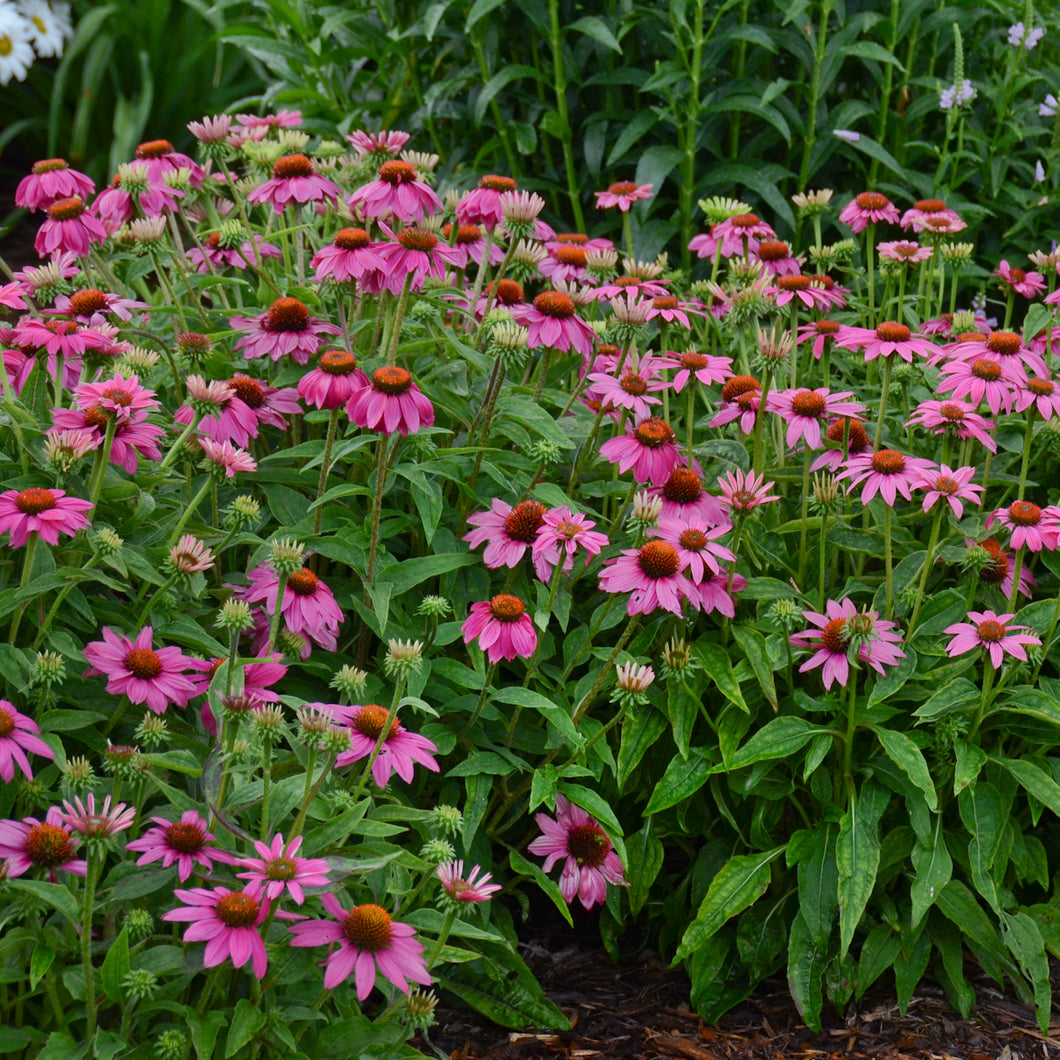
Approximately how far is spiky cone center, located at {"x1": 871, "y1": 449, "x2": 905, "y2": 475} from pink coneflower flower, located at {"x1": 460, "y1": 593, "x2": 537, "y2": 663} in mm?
648

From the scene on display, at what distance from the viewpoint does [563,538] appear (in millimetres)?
2006

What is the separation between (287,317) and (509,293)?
1.64 feet

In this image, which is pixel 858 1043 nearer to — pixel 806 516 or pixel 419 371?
pixel 806 516

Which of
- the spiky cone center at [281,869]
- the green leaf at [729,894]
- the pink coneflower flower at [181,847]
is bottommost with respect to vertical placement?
the green leaf at [729,894]

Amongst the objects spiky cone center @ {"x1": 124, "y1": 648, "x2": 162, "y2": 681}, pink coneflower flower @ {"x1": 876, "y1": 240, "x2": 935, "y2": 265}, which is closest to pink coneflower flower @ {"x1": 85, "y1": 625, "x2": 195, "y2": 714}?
spiky cone center @ {"x1": 124, "y1": 648, "x2": 162, "y2": 681}

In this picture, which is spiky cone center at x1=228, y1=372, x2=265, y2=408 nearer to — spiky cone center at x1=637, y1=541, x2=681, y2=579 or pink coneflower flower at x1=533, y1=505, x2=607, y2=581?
pink coneflower flower at x1=533, y1=505, x2=607, y2=581

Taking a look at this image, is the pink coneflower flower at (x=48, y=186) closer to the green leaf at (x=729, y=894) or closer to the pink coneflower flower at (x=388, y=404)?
the pink coneflower flower at (x=388, y=404)

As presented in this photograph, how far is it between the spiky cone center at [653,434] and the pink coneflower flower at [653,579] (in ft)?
0.77

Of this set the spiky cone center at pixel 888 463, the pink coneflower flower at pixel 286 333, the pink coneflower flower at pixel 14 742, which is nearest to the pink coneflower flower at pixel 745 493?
the spiky cone center at pixel 888 463

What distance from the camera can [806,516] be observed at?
7.64 ft

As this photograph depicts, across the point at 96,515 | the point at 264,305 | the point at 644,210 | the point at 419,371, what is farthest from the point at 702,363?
the point at 644,210

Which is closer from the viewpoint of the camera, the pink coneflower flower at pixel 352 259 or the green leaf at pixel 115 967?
the green leaf at pixel 115 967

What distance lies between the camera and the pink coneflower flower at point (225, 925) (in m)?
1.49

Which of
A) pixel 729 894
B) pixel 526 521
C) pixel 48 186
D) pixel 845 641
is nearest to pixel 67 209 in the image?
pixel 48 186
